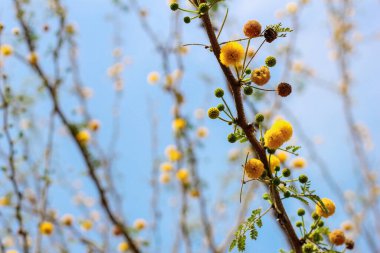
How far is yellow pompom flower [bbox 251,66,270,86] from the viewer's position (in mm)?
1823

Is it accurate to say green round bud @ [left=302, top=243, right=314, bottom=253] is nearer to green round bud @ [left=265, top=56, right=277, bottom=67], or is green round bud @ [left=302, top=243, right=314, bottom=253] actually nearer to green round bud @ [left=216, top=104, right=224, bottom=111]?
green round bud @ [left=216, top=104, right=224, bottom=111]

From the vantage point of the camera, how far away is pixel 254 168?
178cm

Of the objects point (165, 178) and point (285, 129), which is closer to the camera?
point (285, 129)

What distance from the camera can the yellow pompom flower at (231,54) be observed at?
1.90 metres

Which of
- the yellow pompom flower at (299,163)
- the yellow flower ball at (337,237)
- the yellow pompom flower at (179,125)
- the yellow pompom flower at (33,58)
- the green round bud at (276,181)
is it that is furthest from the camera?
the yellow pompom flower at (179,125)

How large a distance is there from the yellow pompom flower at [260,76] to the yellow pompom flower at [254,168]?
1.08 ft

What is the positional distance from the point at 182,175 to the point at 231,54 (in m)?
3.80

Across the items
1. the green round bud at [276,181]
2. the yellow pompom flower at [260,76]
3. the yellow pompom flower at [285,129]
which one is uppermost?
the yellow pompom flower at [260,76]

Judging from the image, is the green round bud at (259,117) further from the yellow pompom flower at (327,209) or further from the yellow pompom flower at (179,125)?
the yellow pompom flower at (179,125)

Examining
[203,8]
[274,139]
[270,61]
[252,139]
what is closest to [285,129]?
[274,139]

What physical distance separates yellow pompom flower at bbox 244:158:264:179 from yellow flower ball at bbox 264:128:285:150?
124mm

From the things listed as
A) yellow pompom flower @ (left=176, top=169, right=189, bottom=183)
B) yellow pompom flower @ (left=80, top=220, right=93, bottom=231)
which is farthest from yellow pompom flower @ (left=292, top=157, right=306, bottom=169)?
yellow pompom flower @ (left=80, top=220, right=93, bottom=231)

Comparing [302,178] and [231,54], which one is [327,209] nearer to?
[302,178]

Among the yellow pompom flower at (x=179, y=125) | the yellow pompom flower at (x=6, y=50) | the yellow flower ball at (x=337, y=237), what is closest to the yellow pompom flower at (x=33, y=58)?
the yellow pompom flower at (x=6, y=50)
